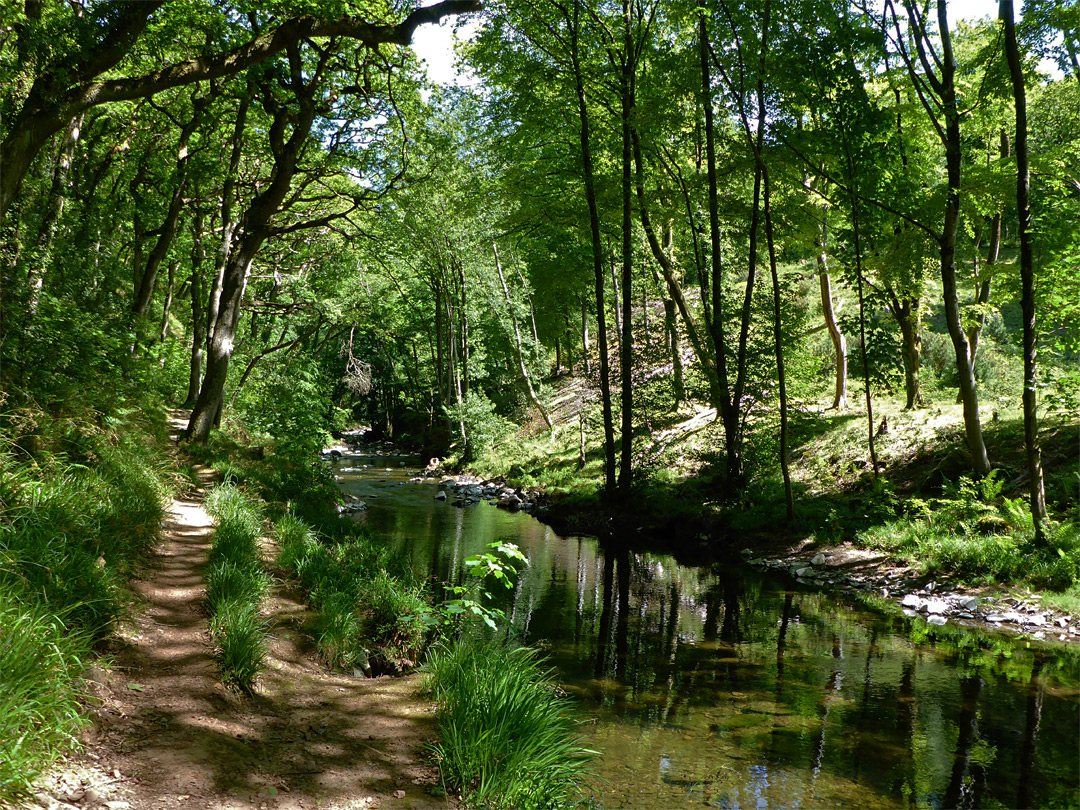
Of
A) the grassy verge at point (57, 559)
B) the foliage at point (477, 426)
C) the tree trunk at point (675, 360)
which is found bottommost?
the grassy verge at point (57, 559)

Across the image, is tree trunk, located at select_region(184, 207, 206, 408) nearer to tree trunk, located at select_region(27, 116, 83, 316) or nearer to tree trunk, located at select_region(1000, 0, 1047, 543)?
tree trunk, located at select_region(27, 116, 83, 316)

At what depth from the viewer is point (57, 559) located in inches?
165

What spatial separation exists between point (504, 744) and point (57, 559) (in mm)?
3145

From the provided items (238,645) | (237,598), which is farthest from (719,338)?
(238,645)

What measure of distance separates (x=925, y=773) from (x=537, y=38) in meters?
15.6

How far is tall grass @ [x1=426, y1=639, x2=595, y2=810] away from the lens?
11.6 ft

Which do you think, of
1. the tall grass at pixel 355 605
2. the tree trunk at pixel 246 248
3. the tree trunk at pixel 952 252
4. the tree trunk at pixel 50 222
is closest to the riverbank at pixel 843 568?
the tree trunk at pixel 952 252

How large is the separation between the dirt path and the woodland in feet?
1.83

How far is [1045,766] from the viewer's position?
5.05 m

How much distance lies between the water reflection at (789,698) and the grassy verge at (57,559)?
3238 mm

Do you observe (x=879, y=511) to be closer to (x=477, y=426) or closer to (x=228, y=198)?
(x=228, y=198)

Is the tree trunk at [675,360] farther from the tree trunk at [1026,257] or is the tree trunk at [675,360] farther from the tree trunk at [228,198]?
the tree trunk at [228,198]

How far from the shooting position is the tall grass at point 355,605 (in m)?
5.72

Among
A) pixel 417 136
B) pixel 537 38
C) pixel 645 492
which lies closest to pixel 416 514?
pixel 645 492
